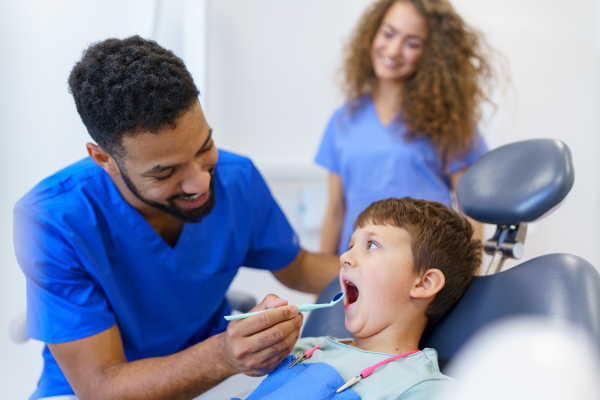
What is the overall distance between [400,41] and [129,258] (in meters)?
1.15

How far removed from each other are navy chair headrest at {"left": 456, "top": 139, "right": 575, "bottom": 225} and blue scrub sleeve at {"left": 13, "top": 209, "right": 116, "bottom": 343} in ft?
2.81

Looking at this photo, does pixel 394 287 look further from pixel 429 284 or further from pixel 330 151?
pixel 330 151

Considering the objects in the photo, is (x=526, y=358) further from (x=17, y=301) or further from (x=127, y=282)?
(x=17, y=301)

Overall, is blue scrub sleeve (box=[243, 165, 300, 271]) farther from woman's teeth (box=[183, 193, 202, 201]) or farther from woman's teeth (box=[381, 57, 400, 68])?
woman's teeth (box=[381, 57, 400, 68])

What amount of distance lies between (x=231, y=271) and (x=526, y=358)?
0.76m

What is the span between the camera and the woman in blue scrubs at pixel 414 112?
163 cm

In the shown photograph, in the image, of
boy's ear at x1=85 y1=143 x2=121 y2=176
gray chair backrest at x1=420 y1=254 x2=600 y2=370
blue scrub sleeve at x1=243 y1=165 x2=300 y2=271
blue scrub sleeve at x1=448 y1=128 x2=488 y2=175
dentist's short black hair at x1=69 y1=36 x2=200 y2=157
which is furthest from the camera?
blue scrub sleeve at x1=448 y1=128 x2=488 y2=175

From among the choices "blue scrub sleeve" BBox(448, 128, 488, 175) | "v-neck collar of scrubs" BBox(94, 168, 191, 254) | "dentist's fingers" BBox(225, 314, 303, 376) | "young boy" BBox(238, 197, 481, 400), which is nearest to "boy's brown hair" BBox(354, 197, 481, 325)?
"young boy" BBox(238, 197, 481, 400)

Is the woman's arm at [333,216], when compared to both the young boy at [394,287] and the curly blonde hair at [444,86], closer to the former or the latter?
the curly blonde hair at [444,86]

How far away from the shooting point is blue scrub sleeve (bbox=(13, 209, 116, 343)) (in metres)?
0.99

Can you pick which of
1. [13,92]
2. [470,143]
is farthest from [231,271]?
[470,143]

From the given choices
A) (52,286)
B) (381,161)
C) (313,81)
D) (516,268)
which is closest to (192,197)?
(52,286)

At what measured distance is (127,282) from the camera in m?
1.16

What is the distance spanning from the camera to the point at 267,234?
1.37 metres
